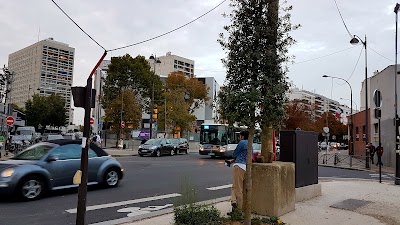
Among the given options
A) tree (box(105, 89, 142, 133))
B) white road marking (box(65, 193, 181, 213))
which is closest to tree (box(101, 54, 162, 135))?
tree (box(105, 89, 142, 133))

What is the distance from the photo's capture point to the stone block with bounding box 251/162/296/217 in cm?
704

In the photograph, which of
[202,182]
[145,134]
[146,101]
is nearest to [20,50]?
[146,101]

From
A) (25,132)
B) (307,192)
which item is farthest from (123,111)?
(307,192)

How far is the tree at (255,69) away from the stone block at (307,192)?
3.66 m

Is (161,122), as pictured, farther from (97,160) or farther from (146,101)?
(97,160)

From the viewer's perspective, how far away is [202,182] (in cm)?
1354

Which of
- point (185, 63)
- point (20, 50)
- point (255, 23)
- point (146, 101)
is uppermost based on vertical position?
point (185, 63)

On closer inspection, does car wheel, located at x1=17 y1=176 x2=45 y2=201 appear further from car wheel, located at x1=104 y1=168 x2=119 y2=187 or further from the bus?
the bus

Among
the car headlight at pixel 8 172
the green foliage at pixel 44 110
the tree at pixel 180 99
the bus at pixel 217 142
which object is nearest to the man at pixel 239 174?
the car headlight at pixel 8 172

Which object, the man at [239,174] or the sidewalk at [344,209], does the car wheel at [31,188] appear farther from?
the man at [239,174]

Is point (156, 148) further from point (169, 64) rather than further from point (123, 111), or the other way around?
point (169, 64)

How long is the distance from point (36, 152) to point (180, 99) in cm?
4536

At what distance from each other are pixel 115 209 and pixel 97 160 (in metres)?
3.08

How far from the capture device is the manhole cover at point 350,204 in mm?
8570
